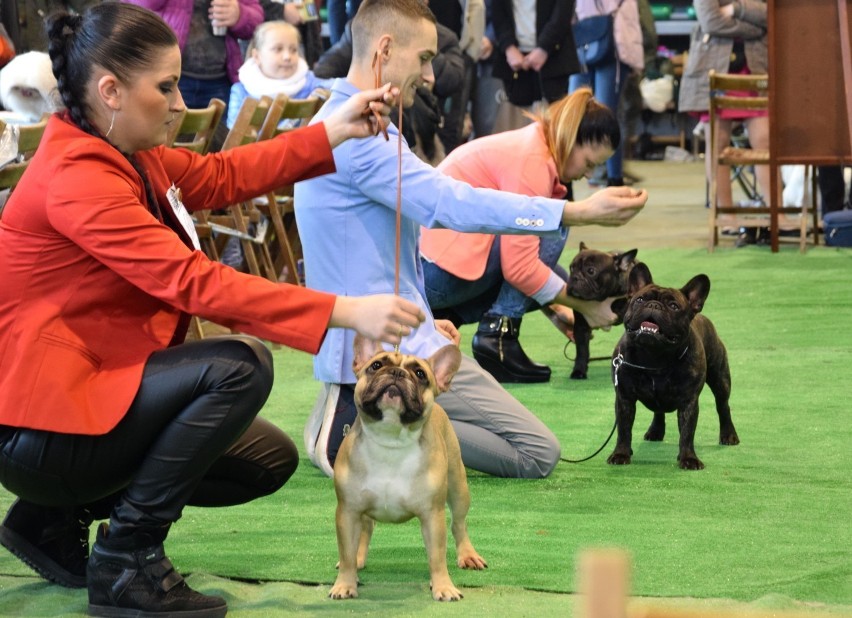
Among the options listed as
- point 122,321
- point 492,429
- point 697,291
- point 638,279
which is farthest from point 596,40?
point 122,321

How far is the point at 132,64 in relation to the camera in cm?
291

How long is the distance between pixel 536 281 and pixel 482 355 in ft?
2.09

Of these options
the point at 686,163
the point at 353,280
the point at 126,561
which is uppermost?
the point at 353,280

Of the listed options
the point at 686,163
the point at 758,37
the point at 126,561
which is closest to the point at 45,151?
the point at 126,561

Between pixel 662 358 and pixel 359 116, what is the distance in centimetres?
157

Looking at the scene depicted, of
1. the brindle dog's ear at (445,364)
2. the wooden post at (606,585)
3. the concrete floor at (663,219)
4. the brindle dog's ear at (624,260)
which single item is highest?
the wooden post at (606,585)

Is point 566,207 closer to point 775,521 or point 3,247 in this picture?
point 775,521

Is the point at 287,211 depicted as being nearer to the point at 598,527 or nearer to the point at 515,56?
the point at 515,56

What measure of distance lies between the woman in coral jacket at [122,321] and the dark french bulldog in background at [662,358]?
178 cm

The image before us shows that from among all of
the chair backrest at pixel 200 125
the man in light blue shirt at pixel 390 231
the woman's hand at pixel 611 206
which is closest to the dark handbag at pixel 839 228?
the chair backrest at pixel 200 125

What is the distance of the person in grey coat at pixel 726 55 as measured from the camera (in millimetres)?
10100

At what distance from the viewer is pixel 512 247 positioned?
18.5 ft

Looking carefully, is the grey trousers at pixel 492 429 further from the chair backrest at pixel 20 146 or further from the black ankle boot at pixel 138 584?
the chair backrest at pixel 20 146

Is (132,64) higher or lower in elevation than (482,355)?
higher
